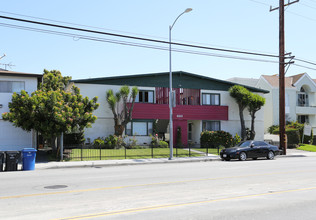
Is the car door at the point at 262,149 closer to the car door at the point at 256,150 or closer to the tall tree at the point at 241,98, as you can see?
the car door at the point at 256,150

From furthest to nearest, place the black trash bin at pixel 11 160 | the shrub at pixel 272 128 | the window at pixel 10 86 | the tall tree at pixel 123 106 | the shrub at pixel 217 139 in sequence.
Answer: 1. the shrub at pixel 272 128
2. the shrub at pixel 217 139
3. the tall tree at pixel 123 106
4. the window at pixel 10 86
5. the black trash bin at pixel 11 160

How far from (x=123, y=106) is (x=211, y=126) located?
10121mm

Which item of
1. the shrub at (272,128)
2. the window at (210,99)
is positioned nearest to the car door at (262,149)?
the window at (210,99)

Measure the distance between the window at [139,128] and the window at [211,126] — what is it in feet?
19.9

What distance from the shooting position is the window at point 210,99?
33.7m

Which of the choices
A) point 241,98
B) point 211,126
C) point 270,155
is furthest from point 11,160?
point 241,98

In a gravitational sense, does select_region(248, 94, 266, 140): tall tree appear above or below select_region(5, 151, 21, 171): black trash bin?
above

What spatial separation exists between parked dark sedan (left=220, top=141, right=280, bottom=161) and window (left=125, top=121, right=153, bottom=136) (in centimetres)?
984

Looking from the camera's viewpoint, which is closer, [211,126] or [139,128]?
[139,128]

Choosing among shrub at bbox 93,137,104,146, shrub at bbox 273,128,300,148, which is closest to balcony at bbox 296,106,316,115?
shrub at bbox 273,128,300,148

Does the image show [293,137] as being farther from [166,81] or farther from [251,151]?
[166,81]

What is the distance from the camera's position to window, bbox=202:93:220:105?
33.7m

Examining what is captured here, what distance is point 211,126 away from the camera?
33875 mm

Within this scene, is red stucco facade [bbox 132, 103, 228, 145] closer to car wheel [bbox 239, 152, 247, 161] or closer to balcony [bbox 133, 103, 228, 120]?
balcony [bbox 133, 103, 228, 120]
